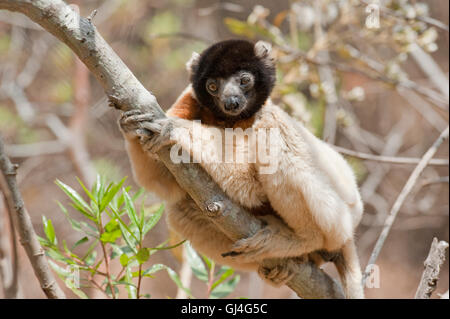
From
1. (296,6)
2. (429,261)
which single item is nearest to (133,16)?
(296,6)

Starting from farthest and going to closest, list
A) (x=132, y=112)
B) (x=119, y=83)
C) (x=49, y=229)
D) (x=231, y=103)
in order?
(x=49, y=229) → (x=231, y=103) → (x=132, y=112) → (x=119, y=83)

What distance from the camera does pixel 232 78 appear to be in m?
3.57

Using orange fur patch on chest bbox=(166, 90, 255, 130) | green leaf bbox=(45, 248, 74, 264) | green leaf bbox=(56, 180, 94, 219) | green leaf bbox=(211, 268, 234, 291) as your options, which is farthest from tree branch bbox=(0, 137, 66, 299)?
green leaf bbox=(211, 268, 234, 291)

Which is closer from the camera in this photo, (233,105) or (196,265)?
(233,105)

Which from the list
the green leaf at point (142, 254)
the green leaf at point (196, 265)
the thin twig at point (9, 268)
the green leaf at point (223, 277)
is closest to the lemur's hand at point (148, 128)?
the green leaf at point (142, 254)

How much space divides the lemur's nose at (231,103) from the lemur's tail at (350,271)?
1.38 m

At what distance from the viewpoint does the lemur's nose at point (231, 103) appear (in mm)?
3387

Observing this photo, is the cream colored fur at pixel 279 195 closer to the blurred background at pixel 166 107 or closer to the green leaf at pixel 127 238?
the green leaf at pixel 127 238

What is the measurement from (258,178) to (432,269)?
123 centimetres

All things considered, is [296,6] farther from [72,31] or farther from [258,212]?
[72,31]

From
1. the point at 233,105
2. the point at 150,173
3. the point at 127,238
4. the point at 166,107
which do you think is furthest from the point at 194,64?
the point at 166,107

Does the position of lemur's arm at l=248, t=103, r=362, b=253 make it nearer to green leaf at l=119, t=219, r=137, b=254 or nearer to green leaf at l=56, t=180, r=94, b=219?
green leaf at l=119, t=219, r=137, b=254

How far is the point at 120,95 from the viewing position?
2580mm

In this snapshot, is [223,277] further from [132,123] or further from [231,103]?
[132,123]
